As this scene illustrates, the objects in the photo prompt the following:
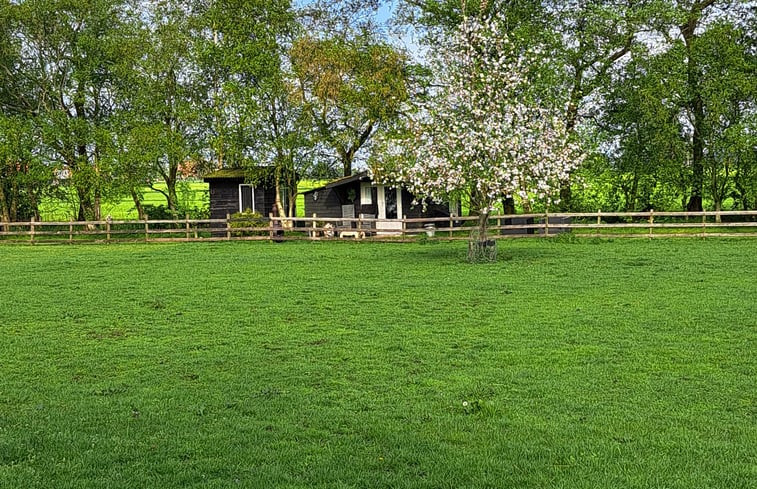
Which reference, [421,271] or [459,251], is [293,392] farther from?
[459,251]

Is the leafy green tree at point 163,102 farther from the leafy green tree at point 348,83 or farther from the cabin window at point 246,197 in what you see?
the leafy green tree at point 348,83

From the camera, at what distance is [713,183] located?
90.5 feet

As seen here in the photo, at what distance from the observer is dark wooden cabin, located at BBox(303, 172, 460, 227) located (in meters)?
29.4

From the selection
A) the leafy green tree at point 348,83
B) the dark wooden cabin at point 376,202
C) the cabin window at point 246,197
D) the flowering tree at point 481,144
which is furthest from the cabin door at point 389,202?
the flowering tree at point 481,144

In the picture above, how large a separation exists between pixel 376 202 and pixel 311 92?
17.8 ft

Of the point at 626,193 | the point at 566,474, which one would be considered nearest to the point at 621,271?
the point at 566,474

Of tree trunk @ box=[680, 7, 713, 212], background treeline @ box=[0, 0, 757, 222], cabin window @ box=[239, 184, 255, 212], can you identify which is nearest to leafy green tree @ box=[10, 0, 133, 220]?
background treeline @ box=[0, 0, 757, 222]

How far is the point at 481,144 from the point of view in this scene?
17.2 m

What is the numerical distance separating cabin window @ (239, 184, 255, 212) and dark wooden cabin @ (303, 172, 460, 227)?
3263mm

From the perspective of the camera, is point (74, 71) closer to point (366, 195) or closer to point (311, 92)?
point (311, 92)

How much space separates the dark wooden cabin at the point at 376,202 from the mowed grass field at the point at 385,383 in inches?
581

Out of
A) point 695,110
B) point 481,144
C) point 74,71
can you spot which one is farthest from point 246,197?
point 695,110

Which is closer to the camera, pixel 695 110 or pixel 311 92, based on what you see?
pixel 695 110

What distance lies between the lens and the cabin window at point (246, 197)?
31938 millimetres
